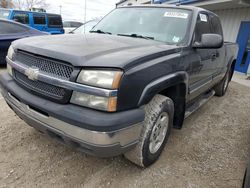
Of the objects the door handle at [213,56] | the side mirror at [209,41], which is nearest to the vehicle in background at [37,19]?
the door handle at [213,56]

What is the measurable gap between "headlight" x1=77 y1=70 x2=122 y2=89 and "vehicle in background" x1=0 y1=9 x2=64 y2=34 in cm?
1059

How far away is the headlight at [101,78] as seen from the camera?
166cm

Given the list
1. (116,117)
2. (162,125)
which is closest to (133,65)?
(116,117)

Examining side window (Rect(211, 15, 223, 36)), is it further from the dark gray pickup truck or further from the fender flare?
the fender flare

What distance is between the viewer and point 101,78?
5.56 ft

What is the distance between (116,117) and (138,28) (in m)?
1.75

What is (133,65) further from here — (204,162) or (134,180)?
(204,162)

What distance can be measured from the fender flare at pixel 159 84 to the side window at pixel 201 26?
0.77m

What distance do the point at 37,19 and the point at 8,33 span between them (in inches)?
228

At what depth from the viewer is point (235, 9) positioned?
368 inches

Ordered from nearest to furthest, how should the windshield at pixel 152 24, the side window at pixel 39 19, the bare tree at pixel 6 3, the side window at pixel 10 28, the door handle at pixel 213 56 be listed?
the windshield at pixel 152 24
the door handle at pixel 213 56
the side window at pixel 10 28
the side window at pixel 39 19
the bare tree at pixel 6 3

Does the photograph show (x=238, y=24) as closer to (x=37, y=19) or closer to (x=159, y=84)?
(x=159, y=84)

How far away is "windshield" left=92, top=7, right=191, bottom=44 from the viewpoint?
109 inches

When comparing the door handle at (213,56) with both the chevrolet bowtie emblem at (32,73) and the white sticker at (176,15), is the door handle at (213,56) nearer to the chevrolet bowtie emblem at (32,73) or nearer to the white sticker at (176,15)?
the white sticker at (176,15)
